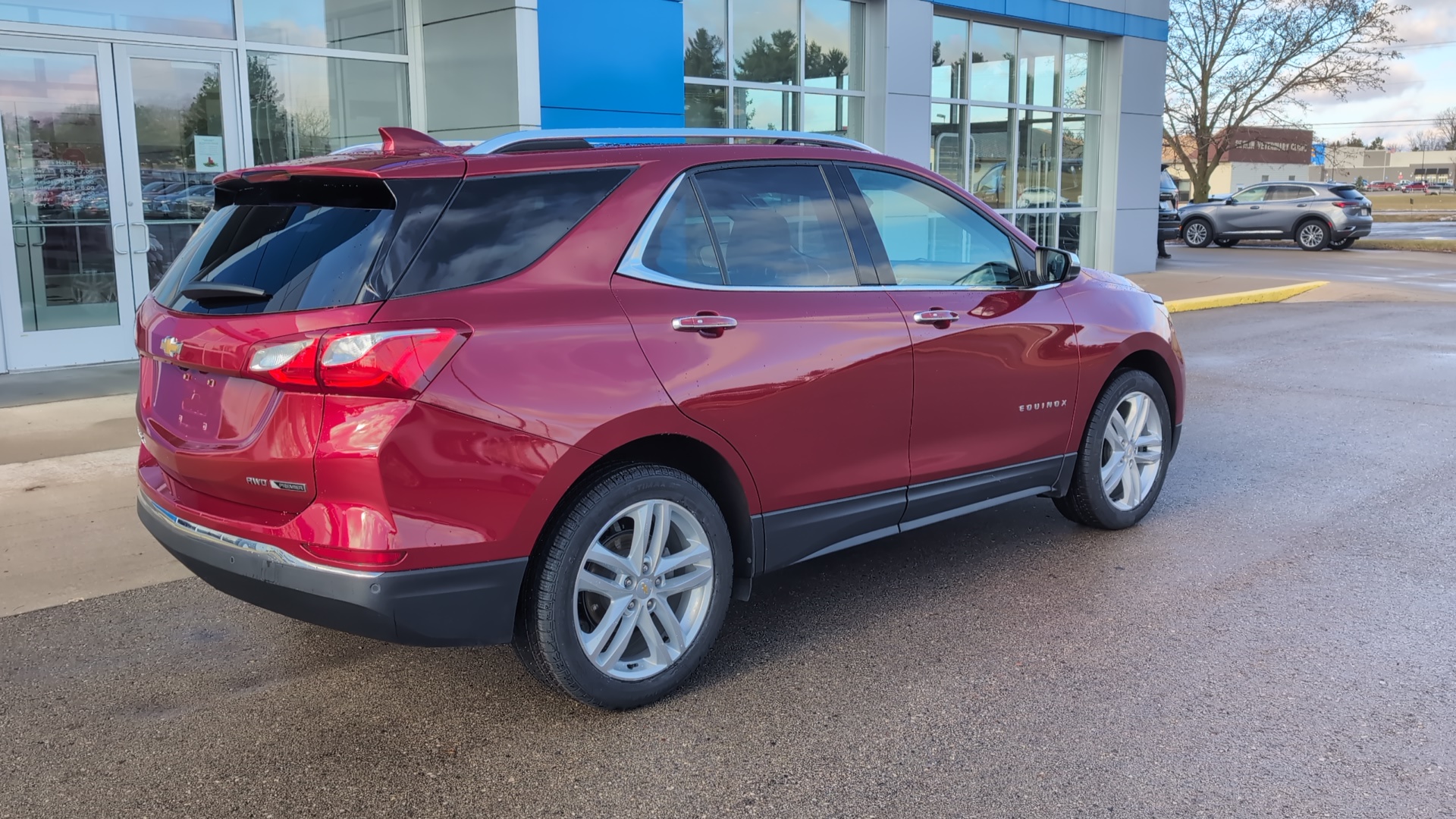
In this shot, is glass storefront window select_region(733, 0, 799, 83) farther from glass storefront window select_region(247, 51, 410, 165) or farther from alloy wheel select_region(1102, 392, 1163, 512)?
alloy wheel select_region(1102, 392, 1163, 512)

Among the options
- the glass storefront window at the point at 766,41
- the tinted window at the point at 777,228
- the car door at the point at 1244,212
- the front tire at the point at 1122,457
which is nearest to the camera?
the tinted window at the point at 777,228

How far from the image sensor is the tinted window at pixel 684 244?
3.71 meters

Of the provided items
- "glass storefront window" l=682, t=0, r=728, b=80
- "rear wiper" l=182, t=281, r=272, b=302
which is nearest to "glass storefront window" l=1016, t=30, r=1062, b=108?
"glass storefront window" l=682, t=0, r=728, b=80

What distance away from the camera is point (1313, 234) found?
28.6 m

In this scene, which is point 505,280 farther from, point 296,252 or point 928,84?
point 928,84

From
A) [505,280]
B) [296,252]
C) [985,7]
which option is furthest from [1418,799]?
[985,7]

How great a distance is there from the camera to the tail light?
10.0 ft

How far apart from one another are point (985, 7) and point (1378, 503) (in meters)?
11.8

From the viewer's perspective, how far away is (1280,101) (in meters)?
39.2

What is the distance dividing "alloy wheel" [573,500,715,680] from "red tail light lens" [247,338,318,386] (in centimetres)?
95

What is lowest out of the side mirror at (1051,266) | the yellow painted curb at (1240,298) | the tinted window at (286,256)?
the yellow painted curb at (1240,298)

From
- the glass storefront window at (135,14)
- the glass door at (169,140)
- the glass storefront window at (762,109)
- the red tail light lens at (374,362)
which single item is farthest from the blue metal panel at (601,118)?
the red tail light lens at (374,362)

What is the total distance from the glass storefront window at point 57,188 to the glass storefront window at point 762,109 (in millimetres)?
6907

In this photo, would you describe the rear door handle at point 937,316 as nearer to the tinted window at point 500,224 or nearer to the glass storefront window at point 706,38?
the tinted window at point 500,224
